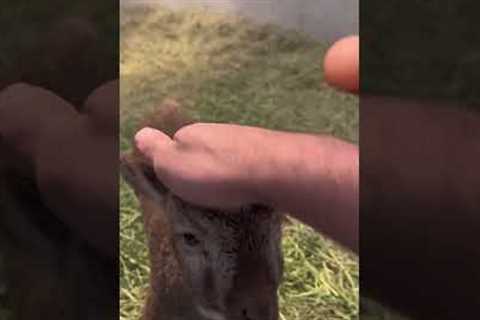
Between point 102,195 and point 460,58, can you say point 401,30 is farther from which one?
point 102,195

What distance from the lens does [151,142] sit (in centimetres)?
107

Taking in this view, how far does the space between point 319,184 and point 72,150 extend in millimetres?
324

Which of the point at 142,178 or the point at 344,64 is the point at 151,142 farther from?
the point at 344,64

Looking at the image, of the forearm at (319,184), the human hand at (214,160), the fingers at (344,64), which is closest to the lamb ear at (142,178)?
the human hand at (214,160)

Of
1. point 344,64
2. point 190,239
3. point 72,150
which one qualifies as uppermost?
point 344,64

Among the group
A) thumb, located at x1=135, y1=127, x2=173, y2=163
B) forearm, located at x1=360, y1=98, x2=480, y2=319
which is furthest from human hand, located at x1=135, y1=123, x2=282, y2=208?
forearm, located at x1=360, y1=98, x2=480, y2=319

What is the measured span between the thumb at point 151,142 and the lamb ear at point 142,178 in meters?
0.02

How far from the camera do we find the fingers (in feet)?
3.36

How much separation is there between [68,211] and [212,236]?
200 mm

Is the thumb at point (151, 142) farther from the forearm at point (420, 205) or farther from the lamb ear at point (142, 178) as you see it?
the forearm at point (420, 205)

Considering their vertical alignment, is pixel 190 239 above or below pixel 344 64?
below

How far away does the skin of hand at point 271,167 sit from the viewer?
3.36 ft

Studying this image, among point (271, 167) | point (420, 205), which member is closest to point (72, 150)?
point (271, 167)

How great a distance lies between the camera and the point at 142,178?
1085mm
